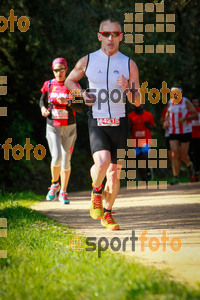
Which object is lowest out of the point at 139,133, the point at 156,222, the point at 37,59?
the point at 156,222

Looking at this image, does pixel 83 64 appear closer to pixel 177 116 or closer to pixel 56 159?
pixel 56 159

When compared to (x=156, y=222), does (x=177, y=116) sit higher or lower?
higher

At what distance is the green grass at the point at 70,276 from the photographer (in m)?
3.38

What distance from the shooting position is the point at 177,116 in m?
12.7

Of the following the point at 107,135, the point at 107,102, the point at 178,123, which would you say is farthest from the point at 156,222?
the point at 178,123

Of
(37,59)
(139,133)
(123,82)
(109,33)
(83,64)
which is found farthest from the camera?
(37,59)

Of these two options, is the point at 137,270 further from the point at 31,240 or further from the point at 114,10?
the point at 114,10

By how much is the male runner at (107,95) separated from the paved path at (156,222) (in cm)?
51

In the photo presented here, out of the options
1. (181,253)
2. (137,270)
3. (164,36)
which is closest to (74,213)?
(181,253)

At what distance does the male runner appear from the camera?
20.0ft

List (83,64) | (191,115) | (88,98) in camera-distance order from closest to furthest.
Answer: (88,98), (83,64), (191,115)

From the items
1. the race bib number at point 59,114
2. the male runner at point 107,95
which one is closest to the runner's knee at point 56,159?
the race bib number at point 59,114

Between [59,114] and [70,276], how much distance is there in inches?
219

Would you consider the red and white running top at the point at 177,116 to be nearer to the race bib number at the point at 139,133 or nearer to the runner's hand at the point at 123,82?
the race bib number at the point at 139,133
